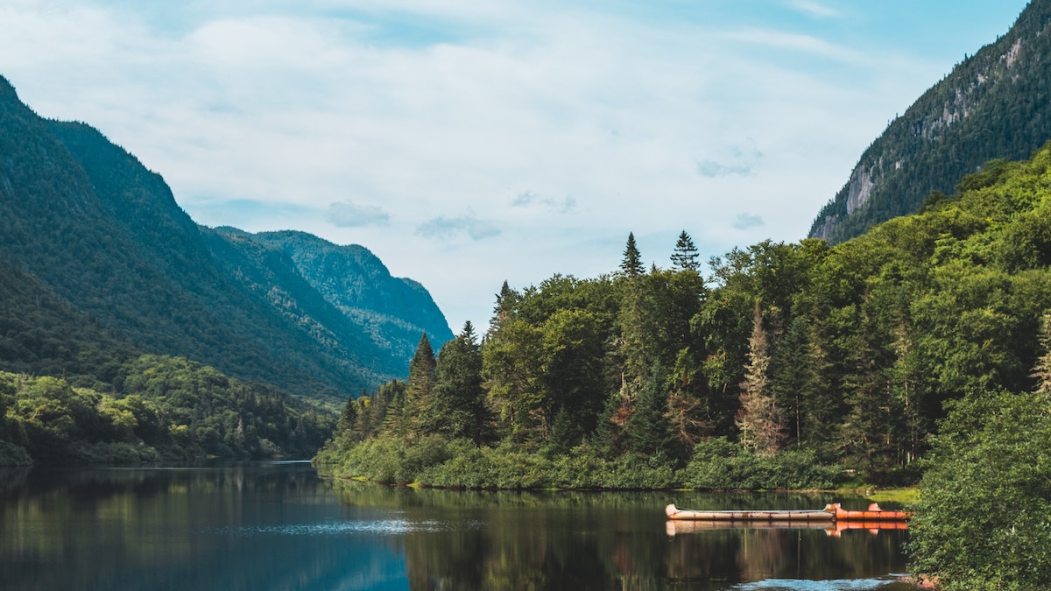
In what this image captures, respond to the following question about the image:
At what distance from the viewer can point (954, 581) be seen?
120ft

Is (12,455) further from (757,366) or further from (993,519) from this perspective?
(993,519)

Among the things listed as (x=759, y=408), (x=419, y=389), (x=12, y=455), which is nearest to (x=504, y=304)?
(x=419, y=389)

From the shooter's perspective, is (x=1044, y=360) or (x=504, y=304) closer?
(x=1044, y=360)

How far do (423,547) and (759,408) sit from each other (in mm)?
48166

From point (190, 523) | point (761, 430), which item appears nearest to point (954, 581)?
point (190, 523)

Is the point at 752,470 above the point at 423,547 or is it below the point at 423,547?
above

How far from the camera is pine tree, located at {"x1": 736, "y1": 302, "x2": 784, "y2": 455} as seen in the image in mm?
95375

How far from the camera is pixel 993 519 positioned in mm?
36250

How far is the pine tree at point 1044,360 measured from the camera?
79.2 metres

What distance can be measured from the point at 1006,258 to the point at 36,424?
137 meters

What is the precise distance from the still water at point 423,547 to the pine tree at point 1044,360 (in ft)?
62.2

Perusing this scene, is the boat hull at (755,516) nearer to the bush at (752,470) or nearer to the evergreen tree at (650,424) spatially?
the bush at (752,470)

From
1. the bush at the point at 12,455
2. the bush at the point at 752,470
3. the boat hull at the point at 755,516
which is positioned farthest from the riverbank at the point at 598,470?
the bush at the point at 12,455

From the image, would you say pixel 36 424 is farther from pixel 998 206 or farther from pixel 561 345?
pixel 998 206
